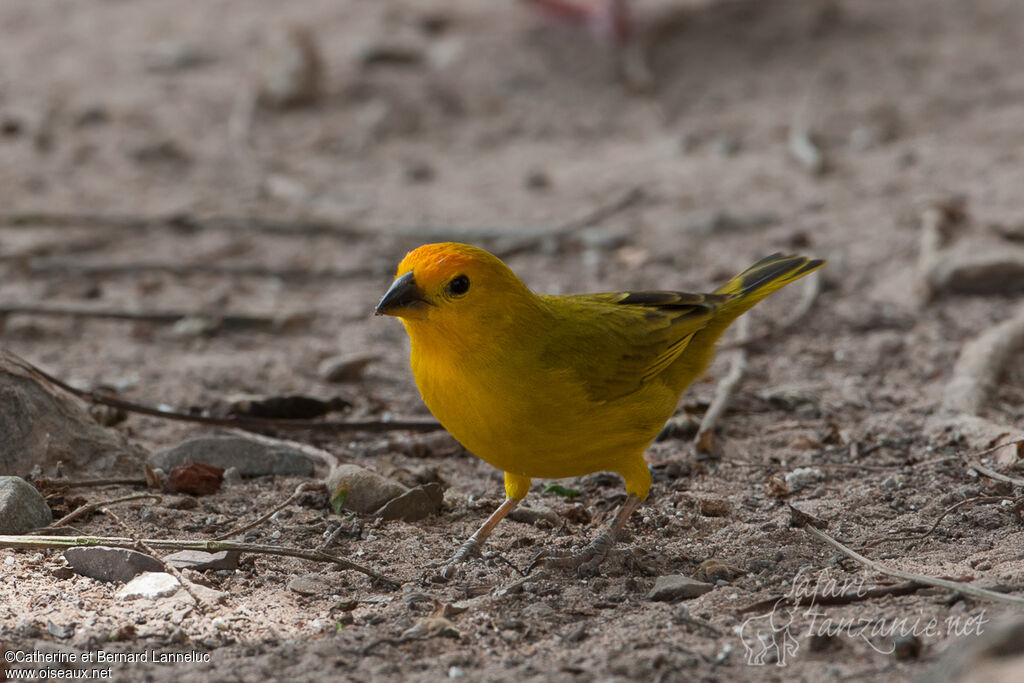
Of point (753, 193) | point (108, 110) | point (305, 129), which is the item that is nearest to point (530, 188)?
point (753, 193)

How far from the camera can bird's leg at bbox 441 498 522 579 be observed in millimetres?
3184

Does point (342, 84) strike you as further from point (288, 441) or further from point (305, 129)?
point (288, 441)

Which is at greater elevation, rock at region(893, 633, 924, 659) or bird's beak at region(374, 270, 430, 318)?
bird's beak at region(374, 270, 430, 318)

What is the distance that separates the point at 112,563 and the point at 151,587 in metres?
0.17

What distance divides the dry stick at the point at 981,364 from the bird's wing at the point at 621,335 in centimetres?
101

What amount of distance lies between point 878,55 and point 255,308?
5.12m

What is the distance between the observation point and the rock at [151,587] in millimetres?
2916

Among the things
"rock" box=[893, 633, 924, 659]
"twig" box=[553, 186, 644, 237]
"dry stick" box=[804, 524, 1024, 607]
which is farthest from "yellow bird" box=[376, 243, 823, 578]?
"twig" box=[553, 186, 644, 237]

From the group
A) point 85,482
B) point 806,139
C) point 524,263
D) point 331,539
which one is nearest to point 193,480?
point 85,482

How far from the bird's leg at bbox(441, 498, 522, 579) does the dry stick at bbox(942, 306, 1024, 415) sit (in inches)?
69.3

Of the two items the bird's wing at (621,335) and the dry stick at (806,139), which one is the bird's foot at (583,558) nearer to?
the bird's wing at (621,335)

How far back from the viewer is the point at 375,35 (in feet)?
29.1

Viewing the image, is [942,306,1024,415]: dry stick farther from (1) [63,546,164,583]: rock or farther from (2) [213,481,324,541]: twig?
(1) [63,546,164,583]: rock

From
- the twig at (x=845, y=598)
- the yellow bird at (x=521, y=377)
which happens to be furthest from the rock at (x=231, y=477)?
the twig at (x=845, y=598)
